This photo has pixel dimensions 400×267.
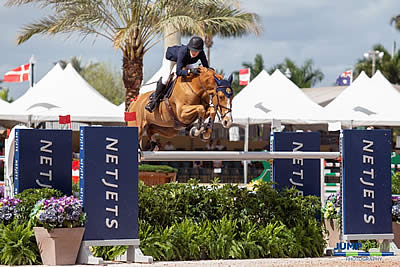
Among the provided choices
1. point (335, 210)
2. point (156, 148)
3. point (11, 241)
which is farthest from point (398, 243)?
point (11, 241)

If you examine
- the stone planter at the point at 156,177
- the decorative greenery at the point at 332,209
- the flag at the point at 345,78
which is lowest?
the decorative greenery at the point at 332,209

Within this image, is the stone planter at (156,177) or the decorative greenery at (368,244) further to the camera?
the stone planter at (156,177)

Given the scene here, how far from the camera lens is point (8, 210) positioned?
738 cm

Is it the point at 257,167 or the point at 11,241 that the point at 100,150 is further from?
the point at 257,167

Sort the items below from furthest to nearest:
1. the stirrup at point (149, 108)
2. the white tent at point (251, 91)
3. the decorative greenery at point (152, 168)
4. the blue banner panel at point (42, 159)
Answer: the white tent at point (251, 91) < the decorative greenery at point (152, 168) < the stirrup at point (149, 108) < the blue banner panel at point (42, 159)

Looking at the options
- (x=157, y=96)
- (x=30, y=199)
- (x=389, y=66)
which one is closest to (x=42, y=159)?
(x=30, y=199)

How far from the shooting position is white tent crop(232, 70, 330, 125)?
2019 cm

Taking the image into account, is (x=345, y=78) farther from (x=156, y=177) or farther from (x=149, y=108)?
(x=149, y=108)

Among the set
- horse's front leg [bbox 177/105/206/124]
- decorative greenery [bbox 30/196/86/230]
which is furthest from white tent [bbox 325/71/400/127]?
decorative greenery [bbox 30/196/86/230]

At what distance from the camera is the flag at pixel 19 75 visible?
2381cm

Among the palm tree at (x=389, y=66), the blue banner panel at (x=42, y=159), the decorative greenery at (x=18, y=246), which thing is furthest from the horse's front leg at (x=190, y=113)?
the palm tree at (x=389, y=66)

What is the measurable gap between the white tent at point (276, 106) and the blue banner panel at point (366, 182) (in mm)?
11672

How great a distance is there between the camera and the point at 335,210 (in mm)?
8742

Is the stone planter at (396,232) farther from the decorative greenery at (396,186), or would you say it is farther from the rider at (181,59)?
the rider at (181,59)
